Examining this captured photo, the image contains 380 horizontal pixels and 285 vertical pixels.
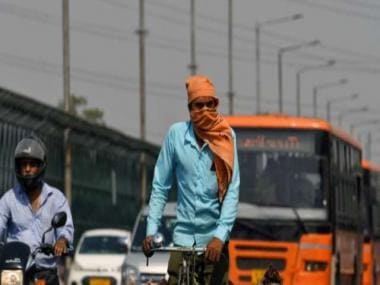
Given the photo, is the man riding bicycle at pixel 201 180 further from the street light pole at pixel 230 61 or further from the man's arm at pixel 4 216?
the street light pole at pixel 230 61

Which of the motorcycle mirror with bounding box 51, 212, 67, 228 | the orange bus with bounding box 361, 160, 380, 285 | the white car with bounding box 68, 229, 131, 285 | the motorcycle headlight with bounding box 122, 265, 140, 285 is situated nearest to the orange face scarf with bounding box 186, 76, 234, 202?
the motorcycle mirror with bounding box 51, 212, 67, 228

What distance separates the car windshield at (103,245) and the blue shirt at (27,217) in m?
28.5

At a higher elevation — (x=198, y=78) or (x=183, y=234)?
(x=198, y=78)

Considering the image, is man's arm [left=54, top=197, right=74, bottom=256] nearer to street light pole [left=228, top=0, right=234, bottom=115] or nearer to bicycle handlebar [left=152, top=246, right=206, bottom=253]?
bicycle handlebar [left=152, top=246, right=206, bottom=253]

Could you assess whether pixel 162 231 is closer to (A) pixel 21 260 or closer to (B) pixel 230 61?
(A) pixel 21 260

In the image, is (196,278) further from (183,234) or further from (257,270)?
(257,270)

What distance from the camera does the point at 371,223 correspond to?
3800cm

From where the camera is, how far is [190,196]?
11914 mm

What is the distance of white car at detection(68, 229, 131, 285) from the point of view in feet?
124

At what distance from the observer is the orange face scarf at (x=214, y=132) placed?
11.8 meters

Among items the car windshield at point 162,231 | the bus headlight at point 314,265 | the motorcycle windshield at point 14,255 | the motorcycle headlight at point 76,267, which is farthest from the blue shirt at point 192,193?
the motorcycle headlight at point 76,267

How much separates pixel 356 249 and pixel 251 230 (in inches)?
204

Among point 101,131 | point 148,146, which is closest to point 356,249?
point 101,131

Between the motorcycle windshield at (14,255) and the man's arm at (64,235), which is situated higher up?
the man's arm at (64,235)
